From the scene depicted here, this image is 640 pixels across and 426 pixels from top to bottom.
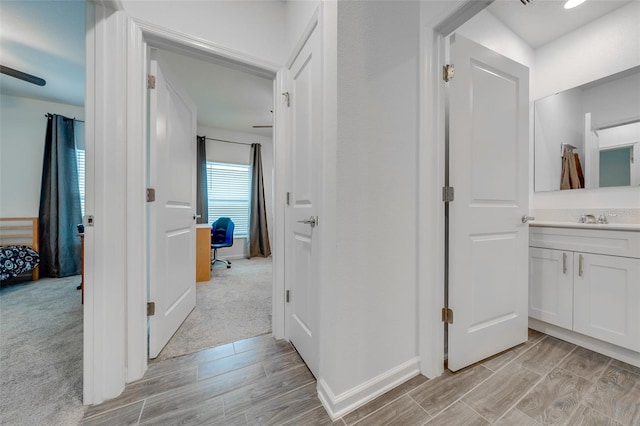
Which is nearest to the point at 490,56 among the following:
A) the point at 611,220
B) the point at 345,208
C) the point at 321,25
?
the point at 321,25

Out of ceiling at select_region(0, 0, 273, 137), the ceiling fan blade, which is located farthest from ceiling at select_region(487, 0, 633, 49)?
the ceiling fan blade

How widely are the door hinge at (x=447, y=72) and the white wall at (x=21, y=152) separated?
513 cm

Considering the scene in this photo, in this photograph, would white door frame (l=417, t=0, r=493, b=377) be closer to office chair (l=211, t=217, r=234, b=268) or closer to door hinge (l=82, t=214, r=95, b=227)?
door hinge (l=82, t=214, r=95, b=227)

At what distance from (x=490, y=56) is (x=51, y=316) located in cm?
400

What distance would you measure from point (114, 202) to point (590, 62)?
3.55 meters

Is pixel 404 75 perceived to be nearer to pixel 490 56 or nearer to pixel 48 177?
pixel 490 56

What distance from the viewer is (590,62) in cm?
188

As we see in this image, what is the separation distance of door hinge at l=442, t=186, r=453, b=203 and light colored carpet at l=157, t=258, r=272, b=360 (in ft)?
5.19

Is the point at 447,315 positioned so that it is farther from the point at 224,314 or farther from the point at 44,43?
the point at 44,43

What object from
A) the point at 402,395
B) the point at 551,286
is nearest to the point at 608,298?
the point at 551,286

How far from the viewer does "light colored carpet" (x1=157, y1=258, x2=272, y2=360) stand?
1.63 meters

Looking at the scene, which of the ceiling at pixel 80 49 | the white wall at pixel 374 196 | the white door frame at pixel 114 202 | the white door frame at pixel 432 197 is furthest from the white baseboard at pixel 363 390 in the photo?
the ceiling at pixel 80 49

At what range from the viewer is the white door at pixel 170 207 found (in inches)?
54.6

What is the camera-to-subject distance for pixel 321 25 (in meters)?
1.14
